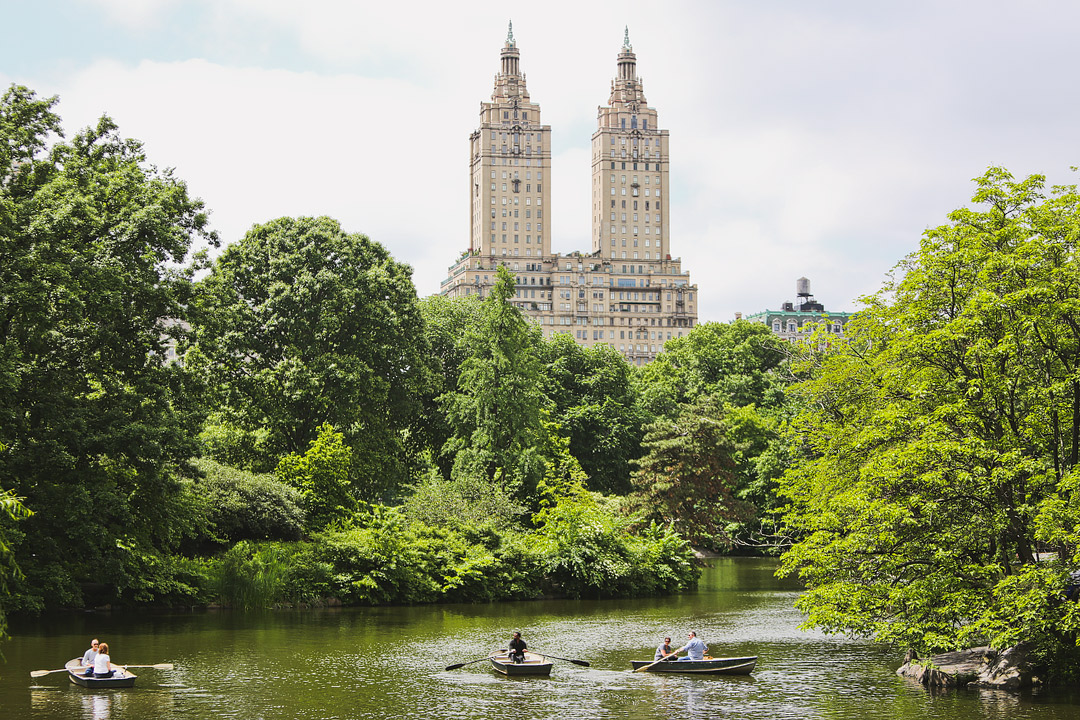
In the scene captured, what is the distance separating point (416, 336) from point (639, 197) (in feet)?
477

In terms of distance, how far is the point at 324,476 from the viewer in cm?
4394

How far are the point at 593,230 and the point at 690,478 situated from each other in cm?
14646

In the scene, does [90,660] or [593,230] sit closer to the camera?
[90,660]

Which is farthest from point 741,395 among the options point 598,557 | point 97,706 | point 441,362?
point 97,706

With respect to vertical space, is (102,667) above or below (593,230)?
below

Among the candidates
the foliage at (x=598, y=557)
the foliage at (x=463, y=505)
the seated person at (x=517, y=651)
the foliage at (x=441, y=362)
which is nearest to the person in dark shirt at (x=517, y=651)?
the seated person at (x=517, y=651)

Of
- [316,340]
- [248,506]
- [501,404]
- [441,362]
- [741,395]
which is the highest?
[441,362]

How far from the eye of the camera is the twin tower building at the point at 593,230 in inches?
7279

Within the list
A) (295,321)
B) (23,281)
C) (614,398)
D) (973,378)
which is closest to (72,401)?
(23,281)

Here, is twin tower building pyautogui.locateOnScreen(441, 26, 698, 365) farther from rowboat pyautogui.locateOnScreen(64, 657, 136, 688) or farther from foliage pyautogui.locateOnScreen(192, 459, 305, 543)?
rowboat pyautogui.locateOnScreen(64, 657, 136, 688)

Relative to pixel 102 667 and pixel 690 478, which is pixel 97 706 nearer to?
pixel 102 667

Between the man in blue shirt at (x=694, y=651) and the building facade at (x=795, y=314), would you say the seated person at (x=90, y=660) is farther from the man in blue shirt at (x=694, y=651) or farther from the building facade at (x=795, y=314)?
the building facade at (x=795, y=314)

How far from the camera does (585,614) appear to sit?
3803 cm

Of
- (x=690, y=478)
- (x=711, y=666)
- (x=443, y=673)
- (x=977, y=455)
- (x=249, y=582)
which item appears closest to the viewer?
(x=977, y=455)
